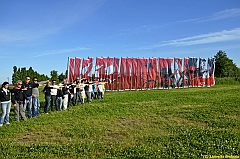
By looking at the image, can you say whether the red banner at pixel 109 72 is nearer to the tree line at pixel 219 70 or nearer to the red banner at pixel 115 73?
the red banner at pixel 115 73

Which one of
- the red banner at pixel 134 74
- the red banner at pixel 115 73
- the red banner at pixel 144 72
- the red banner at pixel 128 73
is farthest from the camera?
the red banner at pixel 144 72

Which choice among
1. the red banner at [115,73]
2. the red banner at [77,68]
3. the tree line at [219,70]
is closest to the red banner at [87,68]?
the red banner at [77,68]

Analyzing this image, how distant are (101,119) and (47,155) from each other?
15.3 feet

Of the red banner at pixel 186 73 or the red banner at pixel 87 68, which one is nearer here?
the red banner at pixel 87 68

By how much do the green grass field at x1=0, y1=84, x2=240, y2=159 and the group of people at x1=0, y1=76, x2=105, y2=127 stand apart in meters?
1.00

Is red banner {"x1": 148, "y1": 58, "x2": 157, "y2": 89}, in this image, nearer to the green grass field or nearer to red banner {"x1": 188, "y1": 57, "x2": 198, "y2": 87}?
red banner {"x1": 188, "y1": 57, "x2": 198, "y2": 87}

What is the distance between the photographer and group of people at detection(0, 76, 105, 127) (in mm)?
11711

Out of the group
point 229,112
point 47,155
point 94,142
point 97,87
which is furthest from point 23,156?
point 97,87

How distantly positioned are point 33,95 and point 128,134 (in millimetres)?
6569

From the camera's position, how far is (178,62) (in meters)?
36.2

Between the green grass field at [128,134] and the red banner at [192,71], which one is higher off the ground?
the red banner at [192,71]

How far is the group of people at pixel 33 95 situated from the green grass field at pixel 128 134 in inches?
39.6

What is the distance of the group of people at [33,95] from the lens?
461 inches

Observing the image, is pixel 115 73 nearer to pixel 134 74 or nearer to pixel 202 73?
pixel 134 74
